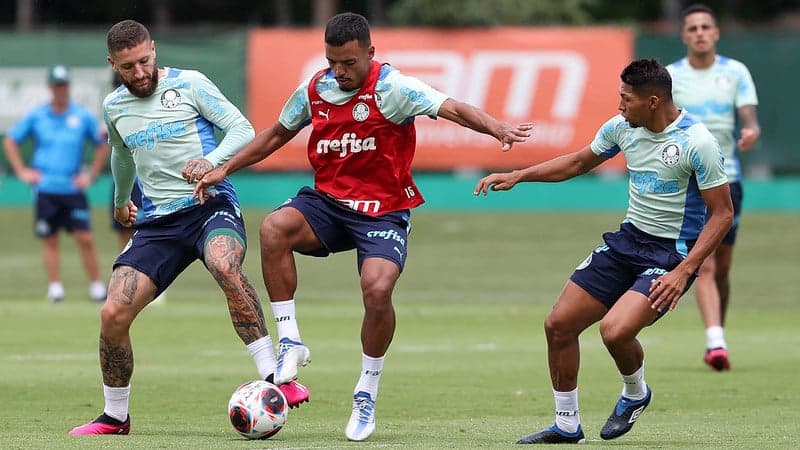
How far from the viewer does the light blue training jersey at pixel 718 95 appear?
1352 cm

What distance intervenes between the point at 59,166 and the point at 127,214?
30.6ft

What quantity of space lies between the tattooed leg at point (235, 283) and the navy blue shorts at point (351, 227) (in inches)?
18.3

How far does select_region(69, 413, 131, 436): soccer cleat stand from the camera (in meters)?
9.35

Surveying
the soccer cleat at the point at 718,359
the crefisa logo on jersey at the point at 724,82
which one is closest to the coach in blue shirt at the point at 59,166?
the crefisa logo on jersey at the point at 724,82

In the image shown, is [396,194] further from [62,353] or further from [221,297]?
[221,297]

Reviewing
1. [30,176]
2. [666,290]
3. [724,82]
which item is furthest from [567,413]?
[30,176]

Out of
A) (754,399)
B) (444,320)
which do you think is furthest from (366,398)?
(444,320)

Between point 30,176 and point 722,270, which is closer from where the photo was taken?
point 722,270

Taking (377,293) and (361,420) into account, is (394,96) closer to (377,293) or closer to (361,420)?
(377,293)

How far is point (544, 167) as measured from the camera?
9539 millimetres

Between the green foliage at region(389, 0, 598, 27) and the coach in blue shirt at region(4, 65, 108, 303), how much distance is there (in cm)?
2290

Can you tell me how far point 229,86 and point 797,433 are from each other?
2185 cm

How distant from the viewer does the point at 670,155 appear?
9.21 meters

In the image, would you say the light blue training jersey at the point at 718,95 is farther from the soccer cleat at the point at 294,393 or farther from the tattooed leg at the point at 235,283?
the soccer cleat at the point at 294,393
